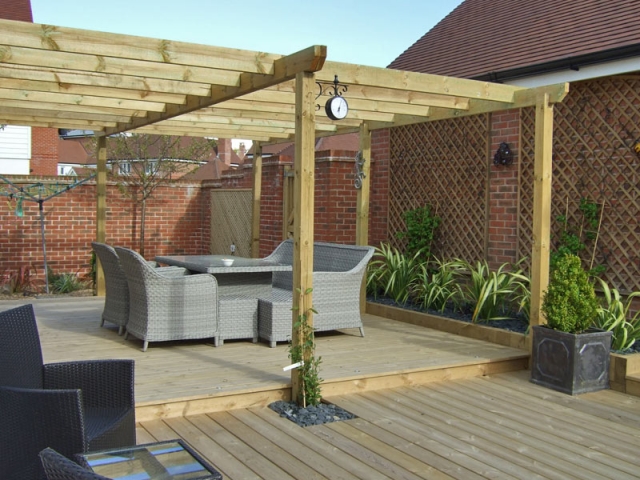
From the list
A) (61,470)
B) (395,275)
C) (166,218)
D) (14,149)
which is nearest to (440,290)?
(395,275)

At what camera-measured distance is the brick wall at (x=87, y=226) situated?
10953mm

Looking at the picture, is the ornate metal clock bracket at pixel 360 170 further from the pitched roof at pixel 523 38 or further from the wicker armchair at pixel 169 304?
the wicker armchair at pixel 169 304

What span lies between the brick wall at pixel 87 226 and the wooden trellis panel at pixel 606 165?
267 inches

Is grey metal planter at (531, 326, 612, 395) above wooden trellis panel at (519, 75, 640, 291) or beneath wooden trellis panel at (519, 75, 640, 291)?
beneath

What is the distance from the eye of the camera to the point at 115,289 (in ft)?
21.4

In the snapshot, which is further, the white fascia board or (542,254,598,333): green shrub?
the white fascia board

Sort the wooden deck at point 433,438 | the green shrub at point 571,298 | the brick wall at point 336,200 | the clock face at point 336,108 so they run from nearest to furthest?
the wooden deck at point 433,438, the green shrub at point 571,298, the clock face at point 336,108, the brick wall at point 336,200

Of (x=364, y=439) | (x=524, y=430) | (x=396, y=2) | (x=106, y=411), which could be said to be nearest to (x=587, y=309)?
(x=524, y=430)

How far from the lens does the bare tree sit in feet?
39.2

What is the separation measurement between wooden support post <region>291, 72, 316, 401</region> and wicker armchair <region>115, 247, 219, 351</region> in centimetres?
143

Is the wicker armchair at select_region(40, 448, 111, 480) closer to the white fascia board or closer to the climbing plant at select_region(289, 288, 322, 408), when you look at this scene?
the climbing plant at select_region(289, 288, 322, 408)

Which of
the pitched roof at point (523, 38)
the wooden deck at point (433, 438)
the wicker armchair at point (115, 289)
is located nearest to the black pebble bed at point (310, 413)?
the wooden deck at point (433, 438)

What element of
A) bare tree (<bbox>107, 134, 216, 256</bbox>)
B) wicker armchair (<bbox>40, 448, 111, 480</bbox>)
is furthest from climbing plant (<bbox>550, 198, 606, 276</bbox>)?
bare tree (<bbox>107, 134, 216, 256</bbox>)

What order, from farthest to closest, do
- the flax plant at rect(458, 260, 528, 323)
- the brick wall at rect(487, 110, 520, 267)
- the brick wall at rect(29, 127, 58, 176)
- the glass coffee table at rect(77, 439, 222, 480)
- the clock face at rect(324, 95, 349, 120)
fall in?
1. the brick wall at rect(29, 127, 58, 176)
2. the brick wall at rect(487, 110, 520, 267)
3. the flax plant at rect(458, 260, 528, 323)
4. the clock face at rect(324, 95, 349, 120)
5. the glass coffee table at rect(77, 439, 222, 480)
